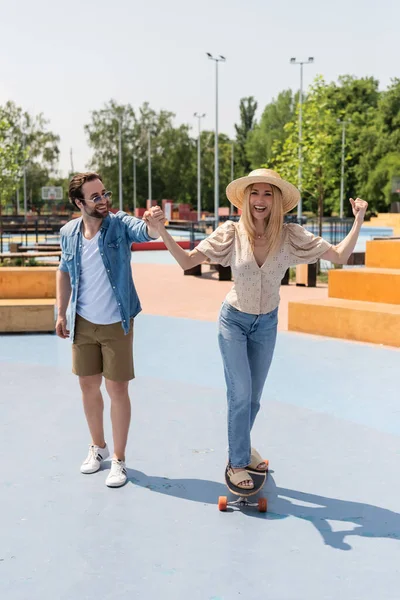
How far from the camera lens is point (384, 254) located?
1037 centimetres

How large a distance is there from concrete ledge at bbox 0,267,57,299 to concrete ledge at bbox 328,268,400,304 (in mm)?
3713

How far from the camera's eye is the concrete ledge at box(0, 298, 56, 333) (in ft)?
30.7

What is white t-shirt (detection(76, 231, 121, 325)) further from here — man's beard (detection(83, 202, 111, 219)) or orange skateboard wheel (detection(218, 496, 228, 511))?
orange skateboard wheel (detection(218, 496, 228, 511))

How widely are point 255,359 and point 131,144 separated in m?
90.8

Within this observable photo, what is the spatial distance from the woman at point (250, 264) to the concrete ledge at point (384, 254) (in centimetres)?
648

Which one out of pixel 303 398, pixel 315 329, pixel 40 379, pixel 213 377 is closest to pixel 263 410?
pixel 303 398

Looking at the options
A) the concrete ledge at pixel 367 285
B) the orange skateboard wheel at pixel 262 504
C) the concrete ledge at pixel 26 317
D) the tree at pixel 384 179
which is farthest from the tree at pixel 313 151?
the tree at pixel 384 179

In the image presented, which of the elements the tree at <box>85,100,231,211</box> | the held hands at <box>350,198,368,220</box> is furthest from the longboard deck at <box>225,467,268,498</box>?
the tree at <box>85,100,231,211</box>

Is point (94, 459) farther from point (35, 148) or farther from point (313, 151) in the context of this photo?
point (35, 148)

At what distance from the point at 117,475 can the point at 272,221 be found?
1637 mm

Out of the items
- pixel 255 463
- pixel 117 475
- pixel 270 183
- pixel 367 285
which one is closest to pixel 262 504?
pixel 255 463

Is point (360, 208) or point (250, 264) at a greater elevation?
point (360, 208)

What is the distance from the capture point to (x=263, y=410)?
570 centimetres

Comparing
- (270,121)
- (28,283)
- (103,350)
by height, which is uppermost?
(270,121)
